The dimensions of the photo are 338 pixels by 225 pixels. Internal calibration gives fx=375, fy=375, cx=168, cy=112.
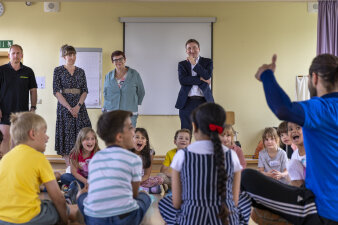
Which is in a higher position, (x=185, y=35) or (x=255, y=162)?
(x=185, y=35)

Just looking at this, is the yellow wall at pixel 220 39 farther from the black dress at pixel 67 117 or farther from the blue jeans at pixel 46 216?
the blue jeans at pixel 46 216

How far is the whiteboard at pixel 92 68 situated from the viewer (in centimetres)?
587

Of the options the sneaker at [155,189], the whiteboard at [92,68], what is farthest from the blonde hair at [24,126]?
the whiteboard at [92,68]

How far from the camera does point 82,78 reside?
4422 millimetres

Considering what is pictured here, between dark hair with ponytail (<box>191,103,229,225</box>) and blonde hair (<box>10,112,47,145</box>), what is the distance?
0.92 m

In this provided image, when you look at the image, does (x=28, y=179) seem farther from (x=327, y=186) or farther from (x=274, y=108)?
(x=327, y=186)

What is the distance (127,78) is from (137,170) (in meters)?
2.64

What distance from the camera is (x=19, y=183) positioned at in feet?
6.40

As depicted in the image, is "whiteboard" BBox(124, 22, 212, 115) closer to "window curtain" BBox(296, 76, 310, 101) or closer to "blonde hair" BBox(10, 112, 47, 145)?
"window curtain" BBox(296, 76, 310, 101)

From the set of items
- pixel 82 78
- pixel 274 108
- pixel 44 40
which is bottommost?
pixel 274 108

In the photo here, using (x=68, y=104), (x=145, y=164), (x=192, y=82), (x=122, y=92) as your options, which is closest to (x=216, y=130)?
(x=145, y=164)

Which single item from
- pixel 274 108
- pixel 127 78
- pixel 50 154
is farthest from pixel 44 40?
pixel 274 108

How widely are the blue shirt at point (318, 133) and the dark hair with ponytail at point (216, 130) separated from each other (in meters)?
0.26

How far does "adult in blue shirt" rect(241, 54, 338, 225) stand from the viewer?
1.62 metres
